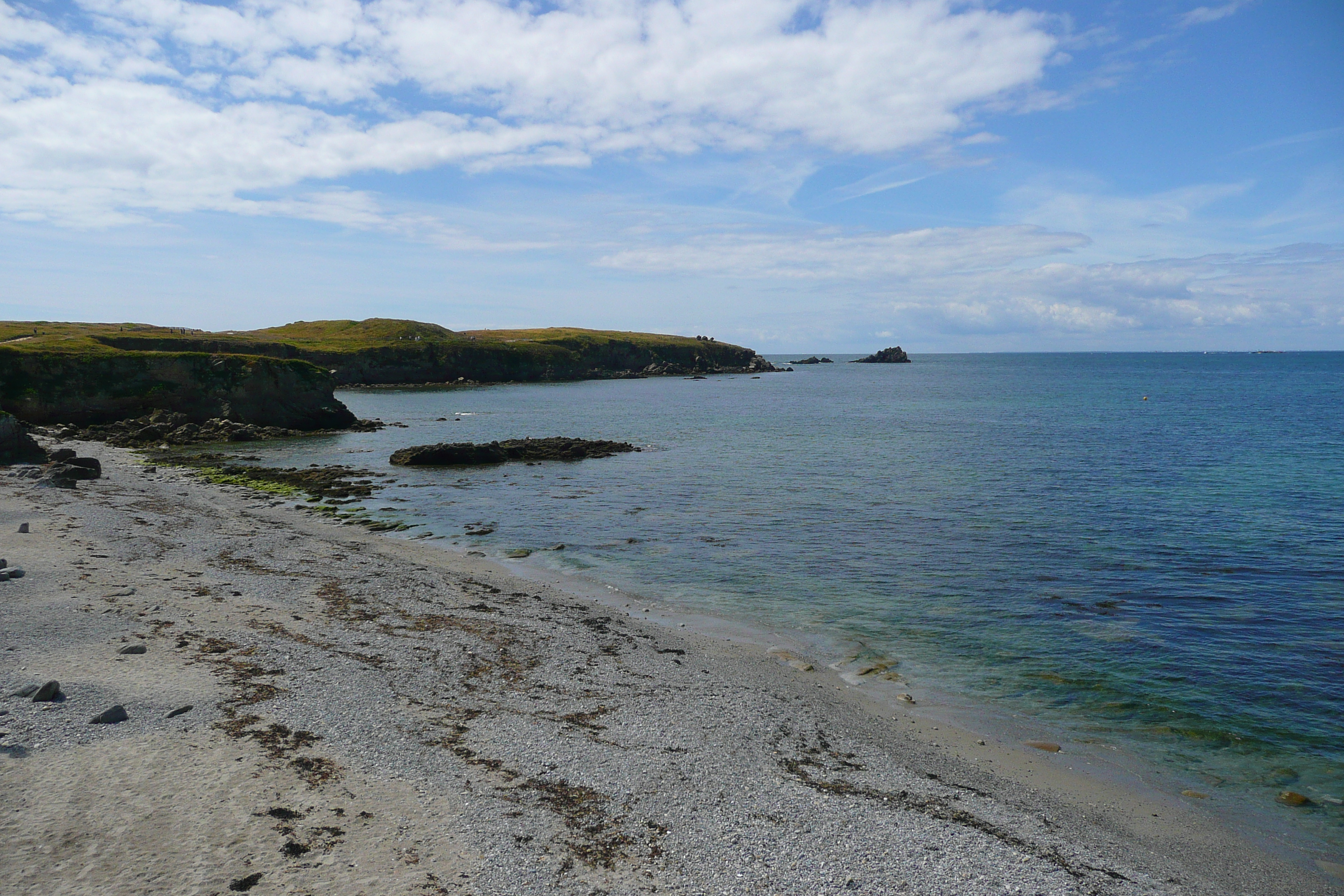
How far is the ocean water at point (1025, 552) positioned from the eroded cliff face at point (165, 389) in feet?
26.8

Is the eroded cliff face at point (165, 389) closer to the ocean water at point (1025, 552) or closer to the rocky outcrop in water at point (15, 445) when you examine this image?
the ocean water at point (1025, 552)

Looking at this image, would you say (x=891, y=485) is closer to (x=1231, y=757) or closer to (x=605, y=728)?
(x=1231, y=757)

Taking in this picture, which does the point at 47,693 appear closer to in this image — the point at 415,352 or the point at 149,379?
the point at 149,379

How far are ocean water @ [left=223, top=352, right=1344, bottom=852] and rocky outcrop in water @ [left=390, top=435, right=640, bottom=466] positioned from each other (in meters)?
2.07

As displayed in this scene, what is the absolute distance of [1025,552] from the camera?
89.3 ft

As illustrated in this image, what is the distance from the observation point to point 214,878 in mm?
7930

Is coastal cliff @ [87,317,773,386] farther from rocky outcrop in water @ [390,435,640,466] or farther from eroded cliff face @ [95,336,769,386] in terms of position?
rocky outcrop in water @ [390,435,640,466]

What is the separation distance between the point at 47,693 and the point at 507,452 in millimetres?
42272

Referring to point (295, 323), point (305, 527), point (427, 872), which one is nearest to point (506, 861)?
point (427, 872)

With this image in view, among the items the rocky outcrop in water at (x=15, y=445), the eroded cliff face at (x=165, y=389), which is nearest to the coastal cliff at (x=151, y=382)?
the eroded cliff face at (x=165, y=389)

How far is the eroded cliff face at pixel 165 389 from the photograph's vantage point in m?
58.8

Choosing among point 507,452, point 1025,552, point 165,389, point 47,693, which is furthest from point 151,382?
point 1025,552

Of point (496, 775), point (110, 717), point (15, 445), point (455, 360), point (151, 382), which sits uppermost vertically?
point (455, 360)

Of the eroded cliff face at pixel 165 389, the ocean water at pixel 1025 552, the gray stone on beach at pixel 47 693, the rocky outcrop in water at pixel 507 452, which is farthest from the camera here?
the eroded cliff face at pixel 165 389
